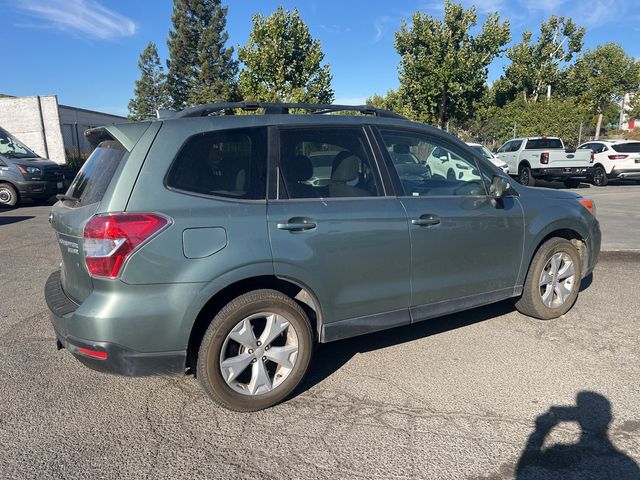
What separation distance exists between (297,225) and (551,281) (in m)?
2.76

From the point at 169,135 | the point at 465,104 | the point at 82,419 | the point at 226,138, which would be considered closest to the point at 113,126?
the point at 169,135

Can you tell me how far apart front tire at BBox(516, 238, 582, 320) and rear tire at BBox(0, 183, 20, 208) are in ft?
45.0

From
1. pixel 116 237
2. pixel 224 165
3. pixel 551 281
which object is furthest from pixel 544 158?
pixel 116 237

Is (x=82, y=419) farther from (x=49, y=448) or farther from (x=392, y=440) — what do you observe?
(x=392, y=440)

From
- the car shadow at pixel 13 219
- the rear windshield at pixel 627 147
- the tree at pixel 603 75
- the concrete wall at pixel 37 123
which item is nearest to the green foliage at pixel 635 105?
the tree at pixel 603 75

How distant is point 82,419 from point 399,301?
2.19 m

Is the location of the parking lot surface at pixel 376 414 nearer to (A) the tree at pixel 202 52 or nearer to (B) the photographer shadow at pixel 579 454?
(B) the photographer shadow at pixel 579 454

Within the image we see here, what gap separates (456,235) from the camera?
3.88m

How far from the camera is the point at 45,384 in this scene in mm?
3570

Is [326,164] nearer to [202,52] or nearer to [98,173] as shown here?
[98,173]

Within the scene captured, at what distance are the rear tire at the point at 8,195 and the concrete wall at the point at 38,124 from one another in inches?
355

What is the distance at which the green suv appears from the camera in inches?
113

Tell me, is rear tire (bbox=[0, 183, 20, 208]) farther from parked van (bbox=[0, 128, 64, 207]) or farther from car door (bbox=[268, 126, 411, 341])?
car door (bbox=[268, 126, 411, 341])

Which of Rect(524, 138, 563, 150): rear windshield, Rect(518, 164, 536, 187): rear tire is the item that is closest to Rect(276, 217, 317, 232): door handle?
Rect(518, 164, 536, 187): rear tire
